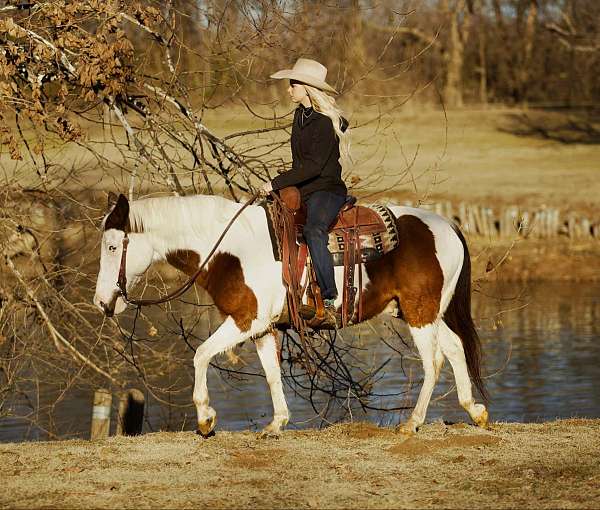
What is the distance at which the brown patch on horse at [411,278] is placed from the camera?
8.48 m

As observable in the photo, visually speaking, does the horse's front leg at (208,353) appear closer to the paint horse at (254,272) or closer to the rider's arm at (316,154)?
the paint horse at (254,272)

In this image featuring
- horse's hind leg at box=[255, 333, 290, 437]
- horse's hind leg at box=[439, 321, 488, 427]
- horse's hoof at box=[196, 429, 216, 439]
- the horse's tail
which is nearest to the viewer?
horse's hoof at box=[196, 429, 216, 439]

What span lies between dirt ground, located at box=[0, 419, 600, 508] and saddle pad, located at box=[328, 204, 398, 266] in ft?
4.20

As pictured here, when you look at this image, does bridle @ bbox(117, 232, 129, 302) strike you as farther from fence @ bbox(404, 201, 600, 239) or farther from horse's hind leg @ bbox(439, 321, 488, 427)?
fence @ bbox(404, 201, 600, 239)

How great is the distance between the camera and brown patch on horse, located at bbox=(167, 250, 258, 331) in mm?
7984

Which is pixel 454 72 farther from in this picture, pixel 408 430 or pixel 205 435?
pixel 205 435

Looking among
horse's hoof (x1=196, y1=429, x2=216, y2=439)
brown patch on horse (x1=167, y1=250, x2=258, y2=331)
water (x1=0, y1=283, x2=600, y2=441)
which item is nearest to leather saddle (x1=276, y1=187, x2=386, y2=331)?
brown patch on horse (x1=167, y1=250, x2=258, y2=331)

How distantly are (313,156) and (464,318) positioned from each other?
1.90 m

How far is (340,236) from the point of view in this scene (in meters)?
8.27

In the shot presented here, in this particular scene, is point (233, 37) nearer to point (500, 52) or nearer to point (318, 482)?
point (318, 482)

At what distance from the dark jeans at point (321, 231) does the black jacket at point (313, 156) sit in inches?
3.1

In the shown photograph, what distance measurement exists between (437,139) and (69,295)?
25.5 meters

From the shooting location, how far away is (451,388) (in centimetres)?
1126

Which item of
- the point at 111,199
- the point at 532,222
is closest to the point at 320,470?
the point at 111,199
